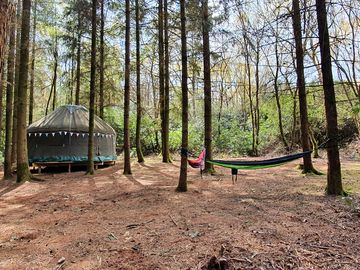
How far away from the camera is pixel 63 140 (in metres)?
12.1

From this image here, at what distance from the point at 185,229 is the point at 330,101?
3.36 m

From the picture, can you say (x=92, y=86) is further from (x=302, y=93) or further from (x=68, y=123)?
(x=302, y=93)

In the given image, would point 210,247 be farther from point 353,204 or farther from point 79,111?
point 79,111

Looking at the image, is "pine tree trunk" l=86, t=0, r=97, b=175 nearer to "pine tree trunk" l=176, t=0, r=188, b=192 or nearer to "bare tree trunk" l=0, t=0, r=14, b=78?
"pine tree trunk" l=176, t=0, r=188, b=192

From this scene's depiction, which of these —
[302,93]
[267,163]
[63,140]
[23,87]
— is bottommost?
[267,163]

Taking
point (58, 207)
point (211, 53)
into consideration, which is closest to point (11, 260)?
point (58, 207)

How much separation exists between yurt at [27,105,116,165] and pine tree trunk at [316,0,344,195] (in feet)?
31.5

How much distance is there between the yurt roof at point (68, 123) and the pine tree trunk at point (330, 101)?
9.64 meters

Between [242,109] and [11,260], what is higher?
[242,109]

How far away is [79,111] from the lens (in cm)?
1350

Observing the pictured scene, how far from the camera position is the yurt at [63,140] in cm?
1205

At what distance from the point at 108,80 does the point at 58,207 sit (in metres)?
9.34

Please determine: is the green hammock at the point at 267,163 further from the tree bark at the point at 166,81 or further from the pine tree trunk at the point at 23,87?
the tree bark at the point at 166,81

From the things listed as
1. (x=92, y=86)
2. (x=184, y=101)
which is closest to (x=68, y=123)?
(x=92, y=86)
